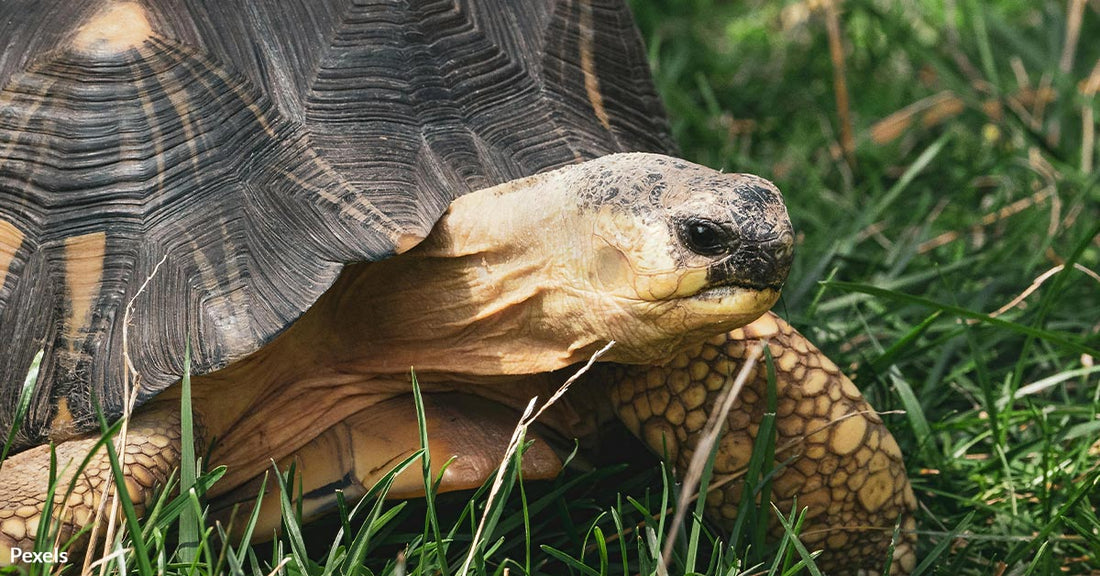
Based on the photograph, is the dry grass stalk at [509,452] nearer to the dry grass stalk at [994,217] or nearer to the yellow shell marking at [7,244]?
the yellow shell marking at [7,244]

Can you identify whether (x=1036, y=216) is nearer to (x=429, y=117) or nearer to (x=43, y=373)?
(x=429, y=117)

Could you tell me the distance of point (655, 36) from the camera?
4.77 m

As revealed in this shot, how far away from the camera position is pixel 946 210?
3.98 m

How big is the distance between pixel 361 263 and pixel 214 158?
336 mm

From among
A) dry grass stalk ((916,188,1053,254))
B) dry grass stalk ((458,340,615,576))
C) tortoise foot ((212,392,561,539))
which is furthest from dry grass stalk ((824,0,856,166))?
dry grass stalk ((458,340,615,576))

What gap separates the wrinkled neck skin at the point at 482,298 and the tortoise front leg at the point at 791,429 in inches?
10.8

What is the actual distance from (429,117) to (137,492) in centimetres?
89

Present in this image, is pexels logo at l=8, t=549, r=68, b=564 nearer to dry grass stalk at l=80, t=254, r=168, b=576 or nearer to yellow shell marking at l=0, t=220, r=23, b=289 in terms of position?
dry grass stalk at l=80, t=254, r=168, b=576

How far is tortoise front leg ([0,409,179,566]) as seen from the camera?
201 centimetres

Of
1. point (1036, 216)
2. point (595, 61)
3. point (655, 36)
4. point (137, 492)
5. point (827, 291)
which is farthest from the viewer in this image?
point (655, 36)

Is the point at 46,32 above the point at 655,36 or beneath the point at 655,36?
above

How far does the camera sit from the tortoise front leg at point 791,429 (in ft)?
7.63

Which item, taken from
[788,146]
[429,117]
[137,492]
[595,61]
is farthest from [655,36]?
[137,492]

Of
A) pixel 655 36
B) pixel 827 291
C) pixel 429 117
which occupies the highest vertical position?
pixel 429 117
